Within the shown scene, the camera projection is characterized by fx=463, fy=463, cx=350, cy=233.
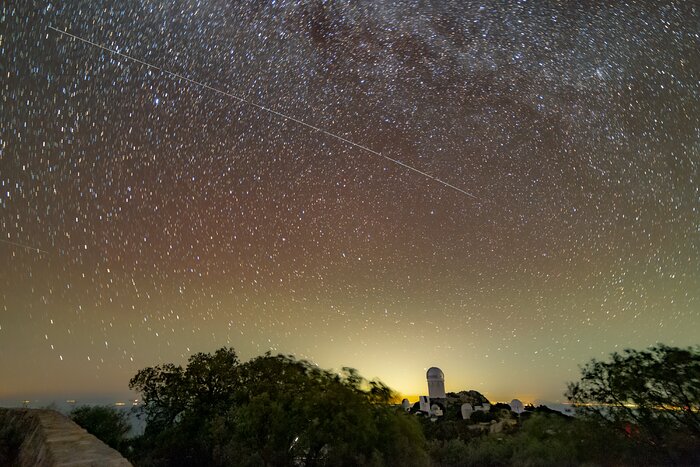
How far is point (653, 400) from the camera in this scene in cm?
1964

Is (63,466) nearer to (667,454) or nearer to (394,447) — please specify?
(394,447)

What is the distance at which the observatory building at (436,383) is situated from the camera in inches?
2621

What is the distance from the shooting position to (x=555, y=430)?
2461 centimetres

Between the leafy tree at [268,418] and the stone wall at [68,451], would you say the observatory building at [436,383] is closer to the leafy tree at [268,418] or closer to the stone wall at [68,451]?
the leafy tree at [268,418]

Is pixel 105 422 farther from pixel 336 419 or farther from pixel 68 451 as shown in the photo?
pixel 68 451

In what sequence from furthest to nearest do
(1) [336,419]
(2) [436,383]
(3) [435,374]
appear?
(3) [435,374], (2) [436,383], (1) [336,419]

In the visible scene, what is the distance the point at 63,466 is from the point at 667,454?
2216 centimetres

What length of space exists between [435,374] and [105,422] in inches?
2232

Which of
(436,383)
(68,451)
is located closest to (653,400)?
(68,451)

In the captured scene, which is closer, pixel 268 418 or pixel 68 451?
pixel 68 451

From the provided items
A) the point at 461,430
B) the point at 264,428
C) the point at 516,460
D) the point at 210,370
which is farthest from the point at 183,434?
the point at 461,430

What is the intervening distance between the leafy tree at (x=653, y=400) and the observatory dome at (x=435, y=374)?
47.2 metres

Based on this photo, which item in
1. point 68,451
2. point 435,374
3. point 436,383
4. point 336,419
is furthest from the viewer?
point 435,374

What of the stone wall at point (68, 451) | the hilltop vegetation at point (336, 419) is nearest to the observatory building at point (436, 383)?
the hilltop vegetation at point (336, 419)
